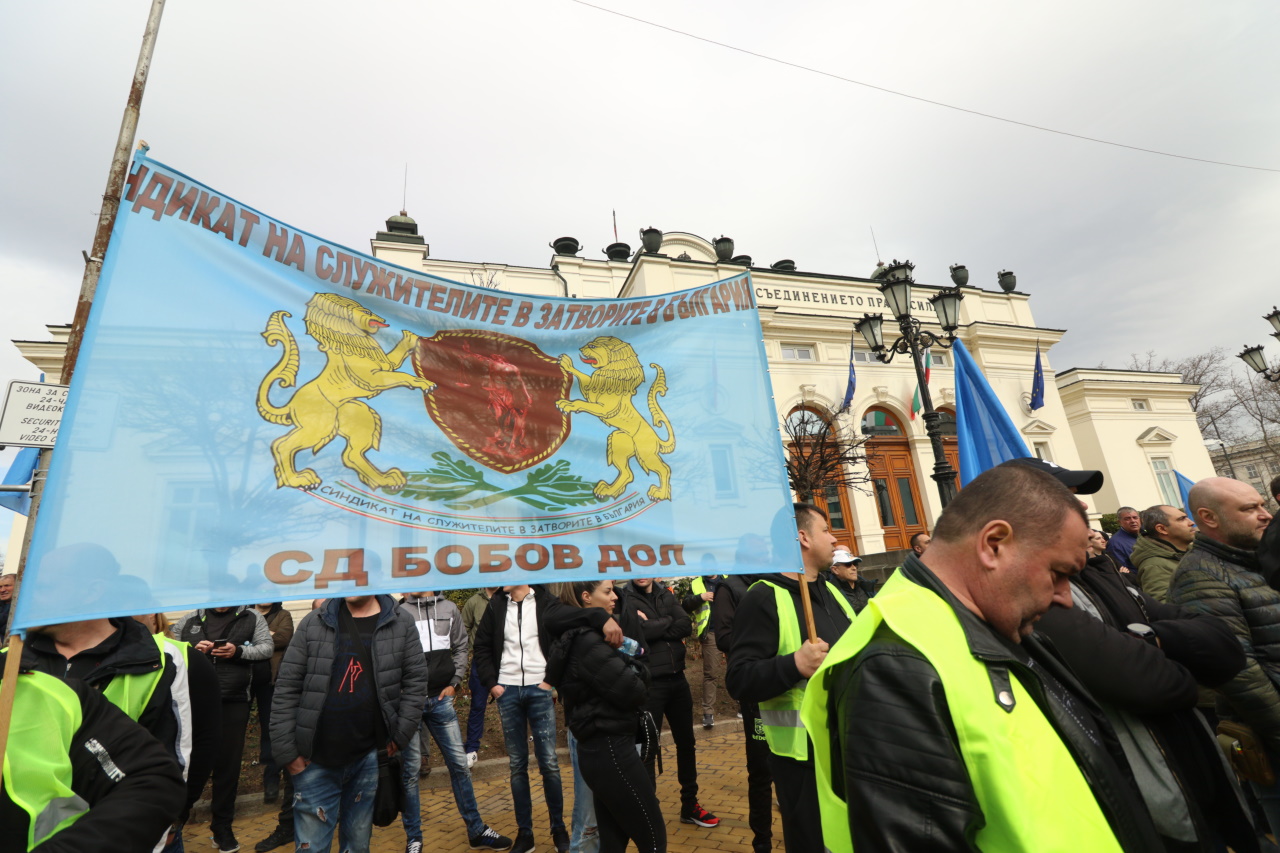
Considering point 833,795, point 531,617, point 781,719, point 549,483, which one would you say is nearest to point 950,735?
point 833,795

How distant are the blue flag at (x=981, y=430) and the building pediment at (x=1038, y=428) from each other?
21.5m

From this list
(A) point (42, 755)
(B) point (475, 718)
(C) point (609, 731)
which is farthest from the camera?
(B) point (475, 718)

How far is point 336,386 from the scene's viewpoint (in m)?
3.01

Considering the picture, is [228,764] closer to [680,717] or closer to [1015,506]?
[680,717]

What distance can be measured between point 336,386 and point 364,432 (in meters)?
0.26

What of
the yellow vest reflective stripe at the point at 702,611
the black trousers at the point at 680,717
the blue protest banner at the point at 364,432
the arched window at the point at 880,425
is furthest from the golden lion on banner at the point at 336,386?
the arched window at the point at 880,425

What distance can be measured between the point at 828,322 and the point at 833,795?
929 inches

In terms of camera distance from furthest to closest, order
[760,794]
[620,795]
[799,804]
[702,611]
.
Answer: [702,611]
[760,794]
[620,795]
[799,804]

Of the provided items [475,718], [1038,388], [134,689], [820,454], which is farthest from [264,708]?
[1038,388]

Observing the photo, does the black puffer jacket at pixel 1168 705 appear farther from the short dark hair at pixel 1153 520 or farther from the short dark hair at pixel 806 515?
the short dark hair at pixel 1153 520

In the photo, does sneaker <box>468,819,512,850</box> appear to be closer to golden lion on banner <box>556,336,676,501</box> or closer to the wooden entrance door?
golden lion on banner <box>556,336,676,501</box>

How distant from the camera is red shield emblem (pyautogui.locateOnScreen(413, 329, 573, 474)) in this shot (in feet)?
10.7

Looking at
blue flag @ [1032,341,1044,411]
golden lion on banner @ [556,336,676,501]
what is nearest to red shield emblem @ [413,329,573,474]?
golden lion on banner @ [556,336,676,501]

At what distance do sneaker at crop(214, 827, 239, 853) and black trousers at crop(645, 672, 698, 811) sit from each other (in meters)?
3.46
